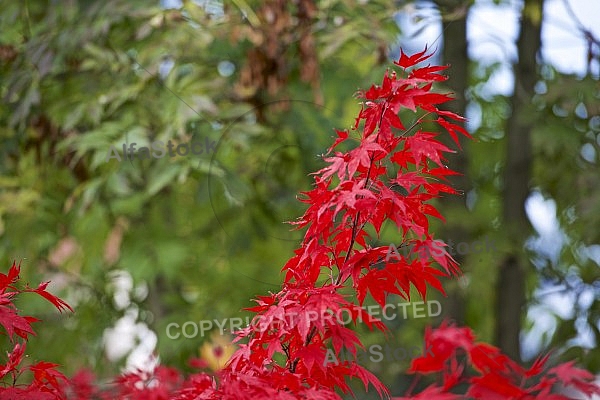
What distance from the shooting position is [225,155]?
3.28m

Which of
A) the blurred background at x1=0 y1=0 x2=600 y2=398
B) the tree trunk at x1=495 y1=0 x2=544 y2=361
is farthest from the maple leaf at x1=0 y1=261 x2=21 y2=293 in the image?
the tree trunk at x1=495 y1=0 x2=544 y2=361

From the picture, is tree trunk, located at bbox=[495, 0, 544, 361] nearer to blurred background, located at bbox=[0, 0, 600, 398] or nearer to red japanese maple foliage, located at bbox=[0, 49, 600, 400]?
blurred background, located at bbox=[0, 0, 600, 398]

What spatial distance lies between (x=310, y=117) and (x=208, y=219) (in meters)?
0.77

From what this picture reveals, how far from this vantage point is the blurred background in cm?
305

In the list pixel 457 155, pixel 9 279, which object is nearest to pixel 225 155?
pixel 457 155

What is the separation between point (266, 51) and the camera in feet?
10.2

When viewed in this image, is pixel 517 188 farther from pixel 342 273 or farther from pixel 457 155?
pixel 342 273

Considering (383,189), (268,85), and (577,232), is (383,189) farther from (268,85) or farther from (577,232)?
(577,232)

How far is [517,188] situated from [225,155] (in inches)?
47.4

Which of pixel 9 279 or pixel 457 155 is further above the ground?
pixel 9 279

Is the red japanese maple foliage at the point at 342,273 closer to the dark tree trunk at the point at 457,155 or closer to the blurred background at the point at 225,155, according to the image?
the blurred background at the point at 225,155

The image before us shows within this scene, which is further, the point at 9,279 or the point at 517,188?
the point at 517,188

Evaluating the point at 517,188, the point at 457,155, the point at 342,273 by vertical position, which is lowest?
the point at 517,188

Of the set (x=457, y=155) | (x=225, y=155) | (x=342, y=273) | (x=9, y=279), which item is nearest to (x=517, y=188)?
(x=457, y=155)
